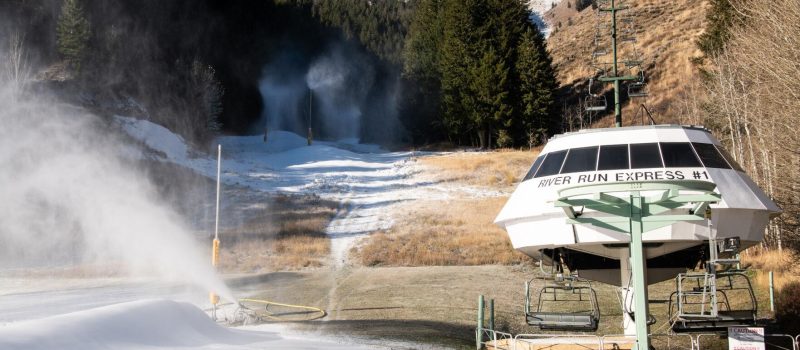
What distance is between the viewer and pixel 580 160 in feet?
57.1

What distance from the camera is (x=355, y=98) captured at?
9581 cm

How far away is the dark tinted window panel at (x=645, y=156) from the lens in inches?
661

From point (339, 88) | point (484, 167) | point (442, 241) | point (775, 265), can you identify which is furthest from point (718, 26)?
point (339, 88)

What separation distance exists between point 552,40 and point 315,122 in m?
33.6

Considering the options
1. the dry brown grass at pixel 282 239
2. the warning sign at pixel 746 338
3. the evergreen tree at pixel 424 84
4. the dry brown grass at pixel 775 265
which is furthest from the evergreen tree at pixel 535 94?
the warning sign at pixel 746 338

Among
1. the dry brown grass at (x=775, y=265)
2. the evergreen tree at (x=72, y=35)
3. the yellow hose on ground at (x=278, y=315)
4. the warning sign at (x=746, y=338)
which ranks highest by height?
the evergreen tree at (x=72, y=35)

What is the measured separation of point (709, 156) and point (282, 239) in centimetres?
2671

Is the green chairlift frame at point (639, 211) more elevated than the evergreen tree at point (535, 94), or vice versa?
the evergreen tree at point (535, 94)

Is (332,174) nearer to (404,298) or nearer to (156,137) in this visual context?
(156,137)

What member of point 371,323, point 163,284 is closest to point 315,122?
point 163,284

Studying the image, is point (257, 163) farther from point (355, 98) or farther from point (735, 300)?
point (735, 300)

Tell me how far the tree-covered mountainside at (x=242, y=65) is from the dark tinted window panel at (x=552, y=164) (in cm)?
4657

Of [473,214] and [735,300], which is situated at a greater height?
[473,214]

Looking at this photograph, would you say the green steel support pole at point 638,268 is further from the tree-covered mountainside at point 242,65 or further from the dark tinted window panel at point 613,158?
the tree-covered mountainside at point 242,65
